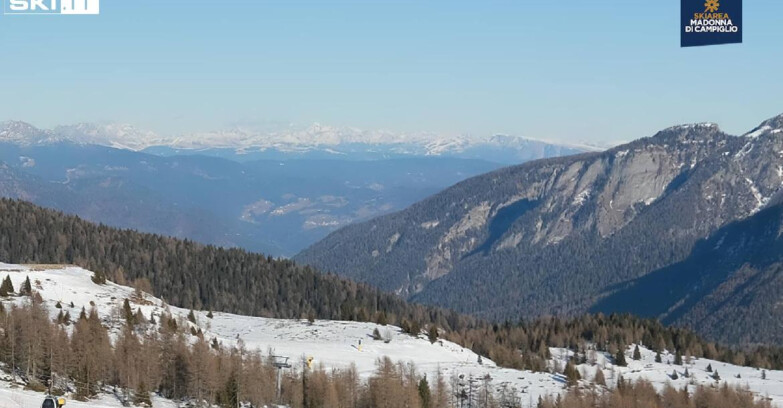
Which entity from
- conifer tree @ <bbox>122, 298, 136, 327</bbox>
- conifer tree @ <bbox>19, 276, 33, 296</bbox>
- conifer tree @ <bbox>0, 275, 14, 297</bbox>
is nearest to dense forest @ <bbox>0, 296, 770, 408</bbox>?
conifer tree @ <bbox>122, 298, 136, 327</bbox>

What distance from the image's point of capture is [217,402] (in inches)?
5689

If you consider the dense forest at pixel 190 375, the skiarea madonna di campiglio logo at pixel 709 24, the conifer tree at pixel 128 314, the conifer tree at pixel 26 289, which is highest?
the skiarea madonna di campiglio logo at pixel 709 24

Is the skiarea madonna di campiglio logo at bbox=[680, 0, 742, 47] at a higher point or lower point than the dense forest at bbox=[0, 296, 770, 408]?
higher

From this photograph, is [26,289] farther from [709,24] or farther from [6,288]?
[709,24]

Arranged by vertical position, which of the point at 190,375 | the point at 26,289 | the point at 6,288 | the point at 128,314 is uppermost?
the point at 6,288

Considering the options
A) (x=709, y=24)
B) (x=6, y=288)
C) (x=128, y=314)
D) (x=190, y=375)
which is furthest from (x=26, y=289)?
(x=709, y=24)

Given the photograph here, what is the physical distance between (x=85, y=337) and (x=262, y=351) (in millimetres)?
48150

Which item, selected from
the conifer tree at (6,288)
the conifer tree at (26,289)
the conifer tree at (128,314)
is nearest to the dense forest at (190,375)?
the conifer tree at (128,314)

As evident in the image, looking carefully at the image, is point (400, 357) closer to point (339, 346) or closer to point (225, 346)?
point (339, 346)

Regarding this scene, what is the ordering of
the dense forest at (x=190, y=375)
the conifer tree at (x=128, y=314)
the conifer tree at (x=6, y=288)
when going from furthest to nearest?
the conifer tree at (x=6, y=288) → the conifer tree at (x=128, y=314) → the dense forest at (x=190, y=375)

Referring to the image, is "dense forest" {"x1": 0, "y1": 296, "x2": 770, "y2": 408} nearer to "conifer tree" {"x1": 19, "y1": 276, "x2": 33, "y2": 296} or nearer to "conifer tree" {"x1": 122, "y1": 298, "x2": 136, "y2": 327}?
"conifer tree" {"x1": 122, "y1": 298, "x2": 136, "y2": 327}

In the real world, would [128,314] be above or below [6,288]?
below

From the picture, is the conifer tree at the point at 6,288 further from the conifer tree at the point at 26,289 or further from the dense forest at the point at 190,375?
the dense forest at the point at 190,375

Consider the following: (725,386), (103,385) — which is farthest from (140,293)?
(725,386)
